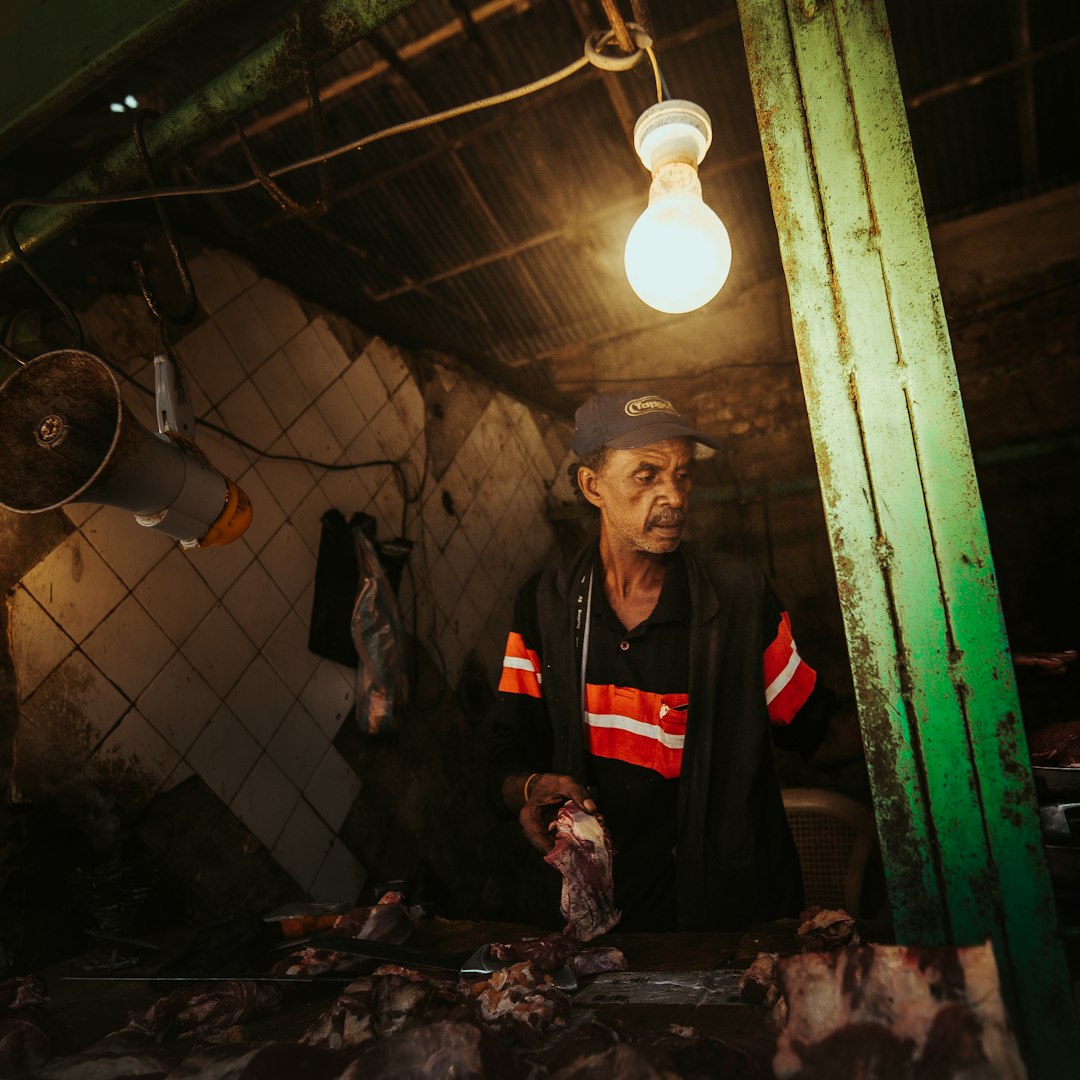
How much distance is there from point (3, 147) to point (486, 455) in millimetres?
3466

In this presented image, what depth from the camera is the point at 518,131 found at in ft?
12.6

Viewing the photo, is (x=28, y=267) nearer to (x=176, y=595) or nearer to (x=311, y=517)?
(x=176, y=595)

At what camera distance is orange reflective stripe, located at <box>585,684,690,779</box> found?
2570mm

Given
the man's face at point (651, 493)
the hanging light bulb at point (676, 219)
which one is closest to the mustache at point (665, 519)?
the man's face at point (651, 493)

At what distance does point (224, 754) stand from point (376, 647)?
962mm

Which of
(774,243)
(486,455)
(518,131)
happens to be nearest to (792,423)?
(774,243)

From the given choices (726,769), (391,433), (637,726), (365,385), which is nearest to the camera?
(726,769)

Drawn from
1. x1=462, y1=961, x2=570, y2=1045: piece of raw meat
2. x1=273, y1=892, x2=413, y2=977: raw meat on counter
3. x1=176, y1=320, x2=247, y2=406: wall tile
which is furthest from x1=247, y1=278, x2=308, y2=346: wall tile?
x1=462, y1=961, x2=570, y2=1045: piece of raw meat

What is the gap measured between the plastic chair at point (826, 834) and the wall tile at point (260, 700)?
252 cm

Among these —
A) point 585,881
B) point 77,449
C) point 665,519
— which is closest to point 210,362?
point 77,449

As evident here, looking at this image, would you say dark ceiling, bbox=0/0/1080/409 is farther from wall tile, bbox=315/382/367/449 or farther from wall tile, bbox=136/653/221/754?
wall tile, bbox=136/653/221/754

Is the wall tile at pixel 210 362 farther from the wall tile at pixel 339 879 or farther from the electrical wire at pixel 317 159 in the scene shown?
the wall tile at pixel 339 879

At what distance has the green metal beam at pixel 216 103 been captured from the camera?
6.02ft

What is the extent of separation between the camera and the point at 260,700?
11.2 ft
